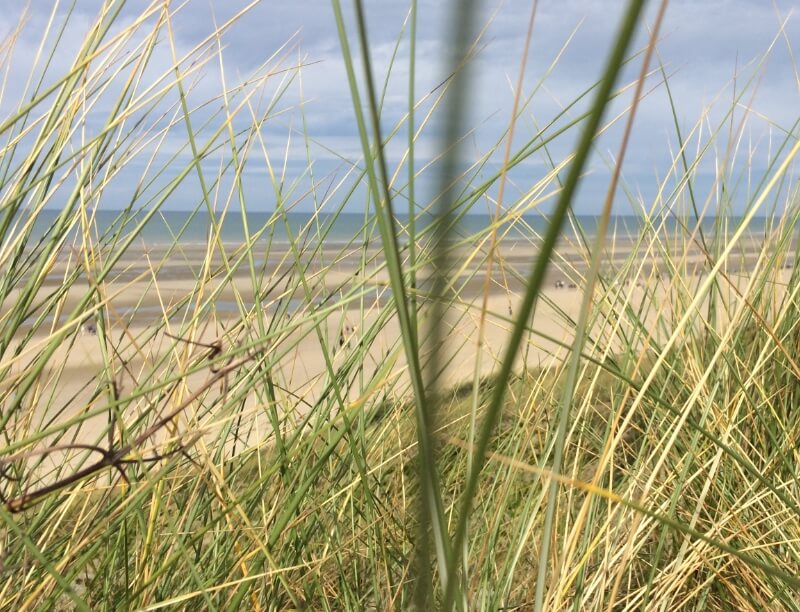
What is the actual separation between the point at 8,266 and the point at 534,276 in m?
0.98

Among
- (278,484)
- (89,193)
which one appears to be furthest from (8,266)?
(278,484)

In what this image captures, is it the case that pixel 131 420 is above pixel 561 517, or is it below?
above

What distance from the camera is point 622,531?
112cm

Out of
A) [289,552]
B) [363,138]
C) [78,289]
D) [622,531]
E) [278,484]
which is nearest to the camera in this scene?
[363,138]

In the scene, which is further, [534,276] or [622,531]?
[622,531]

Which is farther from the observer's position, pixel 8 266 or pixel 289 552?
pixel 8 266

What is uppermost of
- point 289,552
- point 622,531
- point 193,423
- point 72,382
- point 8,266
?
point 8,266

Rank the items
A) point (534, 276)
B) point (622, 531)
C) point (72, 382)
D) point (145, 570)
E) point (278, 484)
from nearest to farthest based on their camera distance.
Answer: point (534, 276) → point (145, 570) → point (278, 484) → point (622, 531) → point (72, 382)

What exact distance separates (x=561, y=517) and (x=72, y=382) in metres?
4.38

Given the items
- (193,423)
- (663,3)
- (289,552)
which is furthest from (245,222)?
(663,3)

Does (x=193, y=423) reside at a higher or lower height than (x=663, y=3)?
lower

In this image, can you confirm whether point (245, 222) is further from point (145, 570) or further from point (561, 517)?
point (561, 517)

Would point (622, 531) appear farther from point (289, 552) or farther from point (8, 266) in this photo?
point (8, 266)

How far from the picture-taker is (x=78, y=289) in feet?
31.7
